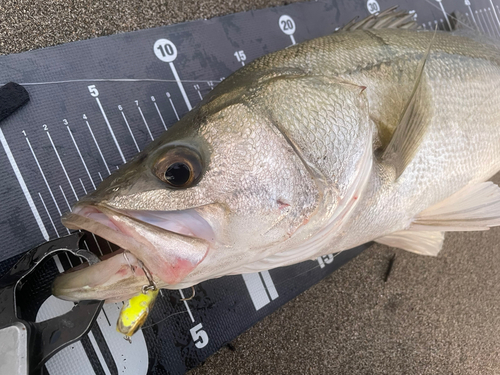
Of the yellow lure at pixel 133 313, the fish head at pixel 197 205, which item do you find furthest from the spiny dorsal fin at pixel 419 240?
the yellow lure at pixel 133 313

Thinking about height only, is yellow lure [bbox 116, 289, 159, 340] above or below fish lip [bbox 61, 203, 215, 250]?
below

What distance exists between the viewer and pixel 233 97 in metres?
0.83

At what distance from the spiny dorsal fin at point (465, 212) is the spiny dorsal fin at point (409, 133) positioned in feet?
0.79

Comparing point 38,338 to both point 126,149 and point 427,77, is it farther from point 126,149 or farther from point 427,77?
point 427,77

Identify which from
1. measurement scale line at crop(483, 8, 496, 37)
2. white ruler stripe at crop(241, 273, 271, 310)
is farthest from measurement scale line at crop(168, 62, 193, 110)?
measurement scale line at crop(483, 8, 496, 37)

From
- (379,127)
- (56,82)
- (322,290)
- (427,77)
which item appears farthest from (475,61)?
(56,82)

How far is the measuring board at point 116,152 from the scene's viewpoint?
1.05 meters

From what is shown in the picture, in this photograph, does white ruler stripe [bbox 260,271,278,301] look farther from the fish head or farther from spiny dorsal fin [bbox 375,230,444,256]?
the fish head

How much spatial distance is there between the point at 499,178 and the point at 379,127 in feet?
4.21

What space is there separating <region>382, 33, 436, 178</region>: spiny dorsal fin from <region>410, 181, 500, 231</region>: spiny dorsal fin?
242 mm

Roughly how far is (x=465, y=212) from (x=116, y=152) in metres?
1.20

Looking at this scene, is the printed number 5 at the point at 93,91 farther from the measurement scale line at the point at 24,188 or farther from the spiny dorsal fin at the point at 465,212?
the spiny dorsal fin at the point at 465,212

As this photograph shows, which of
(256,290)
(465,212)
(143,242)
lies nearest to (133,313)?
(143,242)

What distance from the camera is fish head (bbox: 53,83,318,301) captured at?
2.29 ft
